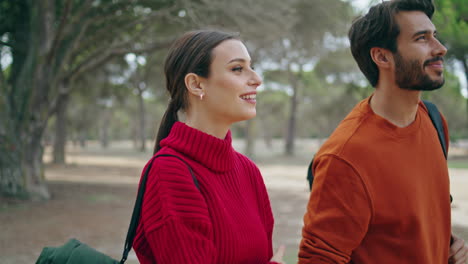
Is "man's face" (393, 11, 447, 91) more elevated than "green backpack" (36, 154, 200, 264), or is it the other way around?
"man's face" (393, 11, 447, 91)

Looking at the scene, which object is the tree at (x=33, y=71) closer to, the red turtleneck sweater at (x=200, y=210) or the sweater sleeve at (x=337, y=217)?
the red turtleneck sweater at (x=200, y=210)

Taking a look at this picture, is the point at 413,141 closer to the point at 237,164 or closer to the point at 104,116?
the point at 237,164

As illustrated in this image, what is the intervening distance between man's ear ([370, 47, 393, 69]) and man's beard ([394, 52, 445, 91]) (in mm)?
32

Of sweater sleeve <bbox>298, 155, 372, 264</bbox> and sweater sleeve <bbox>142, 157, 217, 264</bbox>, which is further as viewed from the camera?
sweater sleeve <bbox>298, 155, 372, 264</bbox>

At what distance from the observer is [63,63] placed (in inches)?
399

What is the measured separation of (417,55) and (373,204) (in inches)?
26.1

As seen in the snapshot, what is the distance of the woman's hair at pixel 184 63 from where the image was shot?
1.88m

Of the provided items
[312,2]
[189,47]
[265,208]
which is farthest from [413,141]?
[312,2]

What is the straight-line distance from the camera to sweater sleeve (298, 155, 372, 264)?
1730 mm

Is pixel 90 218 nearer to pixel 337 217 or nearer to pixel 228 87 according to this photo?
pixel 228 87

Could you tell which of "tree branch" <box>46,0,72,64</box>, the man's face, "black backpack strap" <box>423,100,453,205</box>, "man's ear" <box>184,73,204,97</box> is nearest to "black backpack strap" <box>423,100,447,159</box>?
"black backpack strap" <box>423,100,453,205</box>

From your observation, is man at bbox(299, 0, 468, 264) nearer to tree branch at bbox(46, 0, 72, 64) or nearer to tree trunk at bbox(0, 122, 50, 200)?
tree branch at bbox(46, 0, 72, 64)

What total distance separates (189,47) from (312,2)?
13848 mm

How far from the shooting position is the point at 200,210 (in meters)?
1.63
